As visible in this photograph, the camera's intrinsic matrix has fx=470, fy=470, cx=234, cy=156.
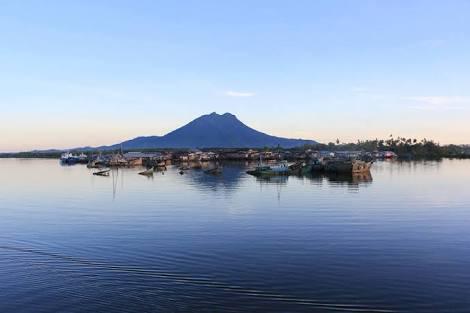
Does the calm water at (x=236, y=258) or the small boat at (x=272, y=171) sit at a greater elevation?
the small boat at (x=272, y=171)

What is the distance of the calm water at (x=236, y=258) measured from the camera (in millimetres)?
13922

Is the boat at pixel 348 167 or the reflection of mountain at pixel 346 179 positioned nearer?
the reflection of mountain at pixel 346 179

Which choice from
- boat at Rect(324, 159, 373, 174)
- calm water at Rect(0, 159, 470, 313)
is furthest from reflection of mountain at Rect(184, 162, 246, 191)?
calm water at Rect(0, 159, 470, 313)

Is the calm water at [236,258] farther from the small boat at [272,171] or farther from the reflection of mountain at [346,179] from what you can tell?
the small boat at [272,171]

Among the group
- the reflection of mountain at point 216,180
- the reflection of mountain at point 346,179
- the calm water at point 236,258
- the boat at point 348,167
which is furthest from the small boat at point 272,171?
the calm water at point 236,258

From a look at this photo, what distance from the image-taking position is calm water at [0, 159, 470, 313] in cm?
1392

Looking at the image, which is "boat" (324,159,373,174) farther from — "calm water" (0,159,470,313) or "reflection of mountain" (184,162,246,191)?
"calm water" (0,159,470,313)

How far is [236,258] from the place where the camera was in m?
19.5

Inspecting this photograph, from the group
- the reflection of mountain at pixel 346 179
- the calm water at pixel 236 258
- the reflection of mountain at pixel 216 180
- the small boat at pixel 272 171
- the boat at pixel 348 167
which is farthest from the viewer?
the boat at pixel 348 167

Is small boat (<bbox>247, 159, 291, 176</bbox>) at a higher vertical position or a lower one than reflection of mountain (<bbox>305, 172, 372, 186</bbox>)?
higher

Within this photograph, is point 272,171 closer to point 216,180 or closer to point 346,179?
point 216,180

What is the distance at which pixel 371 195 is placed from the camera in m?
48.3

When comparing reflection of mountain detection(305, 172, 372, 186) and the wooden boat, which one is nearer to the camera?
reflection of mountain detection(305, 172, 372, 186)


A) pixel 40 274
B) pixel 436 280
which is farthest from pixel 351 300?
pixel 40 274
